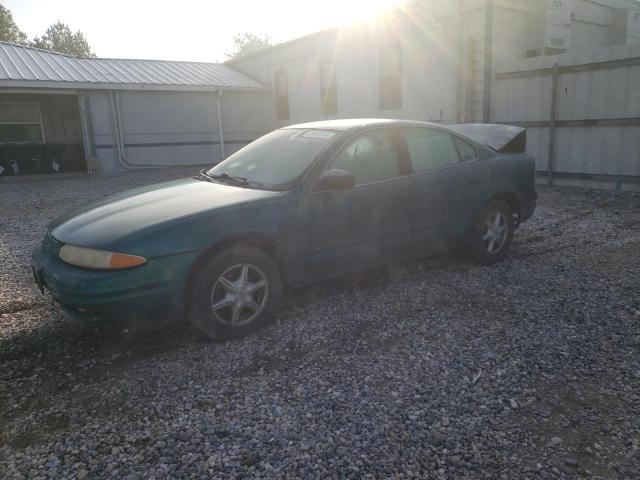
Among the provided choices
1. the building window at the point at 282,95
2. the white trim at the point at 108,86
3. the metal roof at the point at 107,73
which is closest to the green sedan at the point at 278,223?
the white trim at the point at 108,86

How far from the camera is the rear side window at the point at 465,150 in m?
4.96

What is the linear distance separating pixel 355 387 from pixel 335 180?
163 cm

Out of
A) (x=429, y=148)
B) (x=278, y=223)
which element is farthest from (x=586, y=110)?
(x=278, y=223)

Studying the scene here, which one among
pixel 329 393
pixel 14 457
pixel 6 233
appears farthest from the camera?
pixel 6 233

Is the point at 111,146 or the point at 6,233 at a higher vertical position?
the point at 111,146

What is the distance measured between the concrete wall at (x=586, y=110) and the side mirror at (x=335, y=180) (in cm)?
739

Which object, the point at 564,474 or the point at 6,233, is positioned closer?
the point at 564,474

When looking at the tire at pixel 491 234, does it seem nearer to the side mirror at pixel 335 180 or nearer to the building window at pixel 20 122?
the side mirror at pixel 335 180

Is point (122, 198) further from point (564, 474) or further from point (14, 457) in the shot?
point (564, 474)

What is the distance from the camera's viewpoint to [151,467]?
7.54ft

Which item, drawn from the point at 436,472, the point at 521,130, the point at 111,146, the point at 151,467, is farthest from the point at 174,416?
the point at 111,146

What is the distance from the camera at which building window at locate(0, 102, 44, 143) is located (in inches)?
629

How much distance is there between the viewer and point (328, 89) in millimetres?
15906

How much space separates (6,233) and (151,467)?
263 inches
